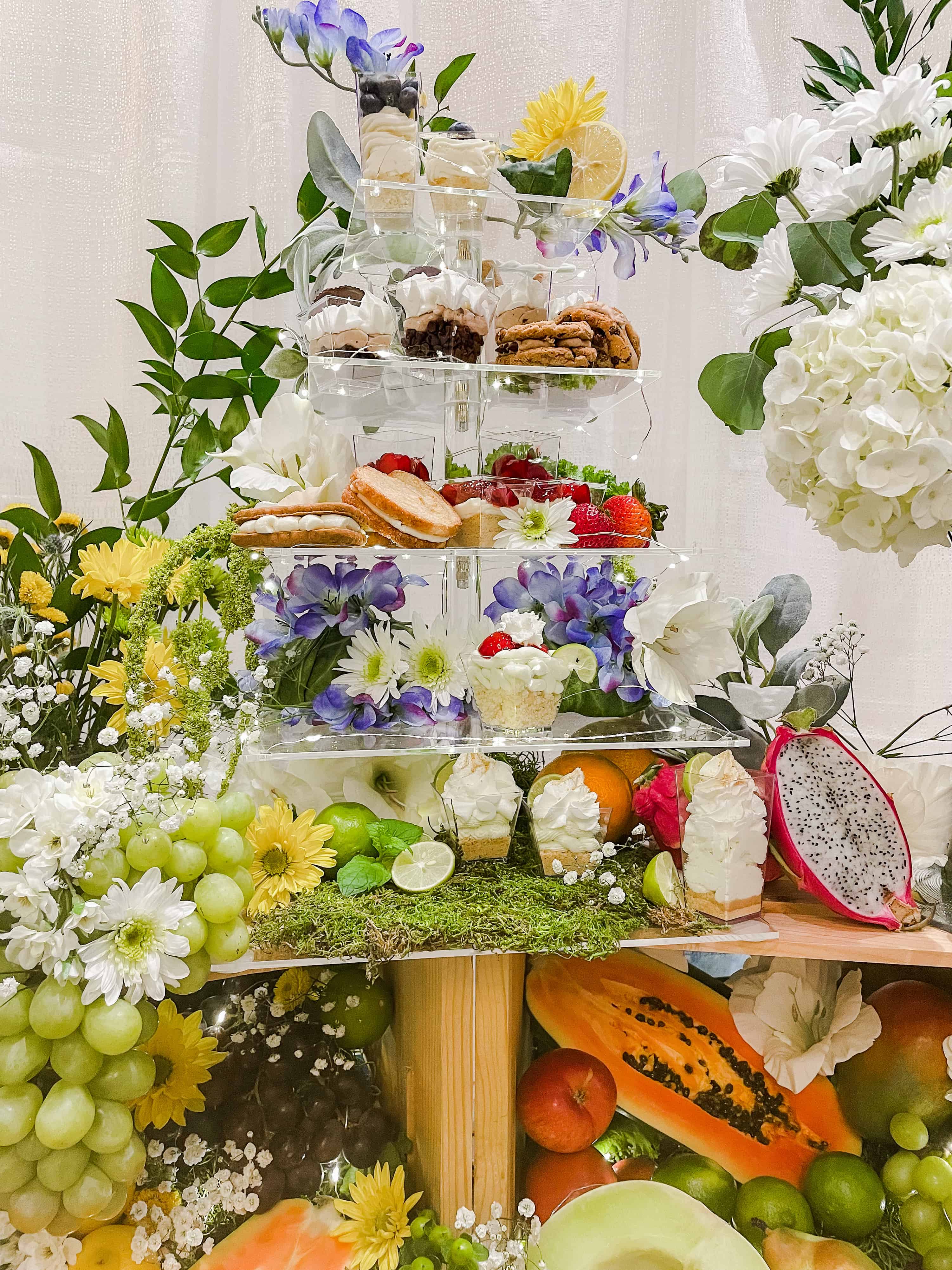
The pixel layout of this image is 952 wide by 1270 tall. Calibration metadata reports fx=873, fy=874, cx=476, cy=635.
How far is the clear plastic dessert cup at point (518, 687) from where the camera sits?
2.88 ft

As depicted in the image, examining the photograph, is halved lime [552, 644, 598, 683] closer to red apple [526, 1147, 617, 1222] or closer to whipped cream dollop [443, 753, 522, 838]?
whipped cream dollop [443, 753, 522, 838]

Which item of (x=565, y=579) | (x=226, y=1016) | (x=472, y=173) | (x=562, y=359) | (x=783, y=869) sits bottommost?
(x=226, y=1016)

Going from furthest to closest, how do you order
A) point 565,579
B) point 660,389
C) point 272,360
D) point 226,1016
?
1. point 660,389
2. point 272,360
3. point 565,579
4. point 226,1016

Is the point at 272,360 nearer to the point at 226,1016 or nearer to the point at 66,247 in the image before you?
the point at 66,247

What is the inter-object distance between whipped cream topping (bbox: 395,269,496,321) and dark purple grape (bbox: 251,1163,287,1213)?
2.70ft

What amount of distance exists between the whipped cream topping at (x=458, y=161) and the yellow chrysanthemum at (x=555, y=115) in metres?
0.08

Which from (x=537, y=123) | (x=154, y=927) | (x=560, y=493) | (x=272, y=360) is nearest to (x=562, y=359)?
(x=560, y=493)

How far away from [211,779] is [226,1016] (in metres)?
0.25

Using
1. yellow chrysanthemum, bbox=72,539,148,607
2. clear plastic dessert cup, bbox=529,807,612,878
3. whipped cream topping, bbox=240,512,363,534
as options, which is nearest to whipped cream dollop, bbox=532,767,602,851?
clear plastic dessert cup, bbox=529,807,612,878

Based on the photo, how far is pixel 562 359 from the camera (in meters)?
0.85

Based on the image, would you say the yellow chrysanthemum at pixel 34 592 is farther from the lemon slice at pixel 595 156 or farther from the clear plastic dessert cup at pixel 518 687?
the lemon slice at pixel 595 156

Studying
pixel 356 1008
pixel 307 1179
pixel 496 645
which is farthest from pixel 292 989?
pixel 496 645

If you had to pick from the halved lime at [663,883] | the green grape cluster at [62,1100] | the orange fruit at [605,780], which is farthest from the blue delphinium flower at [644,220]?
the green grape cluster at [62,1100]

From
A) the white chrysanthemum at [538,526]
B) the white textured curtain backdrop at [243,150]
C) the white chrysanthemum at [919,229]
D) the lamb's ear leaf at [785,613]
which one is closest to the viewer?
the white chrysanthemum at [919,229]
